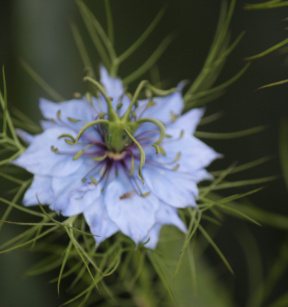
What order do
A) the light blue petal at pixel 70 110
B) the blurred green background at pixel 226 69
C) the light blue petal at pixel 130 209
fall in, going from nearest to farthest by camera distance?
1. the light blue petal at pixel 130 209
2. the light blue petal at pixel 70 110
3. the blurred green background at pixel 226 69

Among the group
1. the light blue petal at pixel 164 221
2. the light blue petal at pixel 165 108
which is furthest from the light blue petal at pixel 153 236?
the light blue petal at pixel 165 108

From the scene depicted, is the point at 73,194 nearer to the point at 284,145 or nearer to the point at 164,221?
the point at 164,221

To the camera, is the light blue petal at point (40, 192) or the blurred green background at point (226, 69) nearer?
the light blue petal at point (40, 192)

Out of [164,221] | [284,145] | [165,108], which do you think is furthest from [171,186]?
[284,145]

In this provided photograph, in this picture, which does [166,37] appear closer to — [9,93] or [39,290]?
[9,93]

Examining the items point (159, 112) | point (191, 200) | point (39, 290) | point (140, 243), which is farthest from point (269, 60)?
point (39, 290)

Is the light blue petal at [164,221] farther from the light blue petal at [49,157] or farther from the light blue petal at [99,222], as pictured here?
the light blue petal at [49,157]

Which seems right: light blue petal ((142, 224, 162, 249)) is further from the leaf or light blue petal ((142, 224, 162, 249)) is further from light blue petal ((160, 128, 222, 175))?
the leaf
